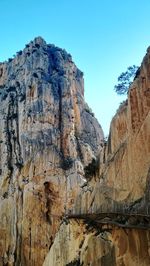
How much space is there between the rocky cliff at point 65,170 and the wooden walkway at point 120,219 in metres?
0.05

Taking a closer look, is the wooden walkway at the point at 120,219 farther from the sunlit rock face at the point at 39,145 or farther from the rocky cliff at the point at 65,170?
the sunlit rock face at the point at 39,145

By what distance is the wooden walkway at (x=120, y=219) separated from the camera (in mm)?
15422

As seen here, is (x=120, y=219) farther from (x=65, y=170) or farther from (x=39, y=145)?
(x=39, y=145)

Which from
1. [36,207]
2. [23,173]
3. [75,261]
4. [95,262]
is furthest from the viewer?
[23,173]

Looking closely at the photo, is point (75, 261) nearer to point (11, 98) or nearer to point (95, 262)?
point (95, 262)

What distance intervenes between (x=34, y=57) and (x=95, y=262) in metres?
36.9

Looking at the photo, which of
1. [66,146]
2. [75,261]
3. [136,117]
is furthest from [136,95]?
[66,146]

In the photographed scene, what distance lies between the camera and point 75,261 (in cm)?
1912

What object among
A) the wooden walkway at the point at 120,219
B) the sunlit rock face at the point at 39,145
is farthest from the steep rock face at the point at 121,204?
the sunlit rock face at the point at 39,145

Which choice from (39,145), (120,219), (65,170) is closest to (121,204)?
(120,219)

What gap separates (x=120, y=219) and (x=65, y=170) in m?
23.0

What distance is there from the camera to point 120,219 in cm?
1695

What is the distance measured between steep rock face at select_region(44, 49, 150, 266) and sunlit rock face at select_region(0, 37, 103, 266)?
45.5 feet

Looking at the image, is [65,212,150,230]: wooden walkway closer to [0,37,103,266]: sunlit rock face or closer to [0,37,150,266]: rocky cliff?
[0,37,150,266]: rocky cliff
